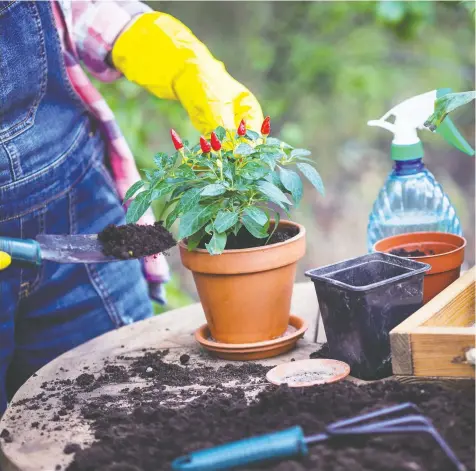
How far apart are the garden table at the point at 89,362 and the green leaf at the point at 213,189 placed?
0.33 meters

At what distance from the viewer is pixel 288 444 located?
98 cm

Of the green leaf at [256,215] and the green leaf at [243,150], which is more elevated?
the green leaf at [243,150]

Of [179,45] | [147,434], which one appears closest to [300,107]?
[179,45]

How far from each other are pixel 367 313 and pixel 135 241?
47 centimetres

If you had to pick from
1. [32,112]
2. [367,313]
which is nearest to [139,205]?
[32,112]

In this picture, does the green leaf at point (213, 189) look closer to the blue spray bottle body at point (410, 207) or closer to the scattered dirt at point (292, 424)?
the scattered dirt at point (292, 424)

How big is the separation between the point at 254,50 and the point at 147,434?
3321 mm

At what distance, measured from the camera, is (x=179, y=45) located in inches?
67.2

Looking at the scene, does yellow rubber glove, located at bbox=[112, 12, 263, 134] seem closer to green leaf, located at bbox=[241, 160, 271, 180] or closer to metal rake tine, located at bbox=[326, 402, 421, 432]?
green leaf, located at bbox=[241, 160, 271, 180]

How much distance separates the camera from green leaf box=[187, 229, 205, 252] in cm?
147

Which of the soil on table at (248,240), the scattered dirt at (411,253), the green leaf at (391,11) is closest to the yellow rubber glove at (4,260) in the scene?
the soil on table at (248,240)

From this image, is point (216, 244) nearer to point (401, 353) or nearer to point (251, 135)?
point (251, 135)

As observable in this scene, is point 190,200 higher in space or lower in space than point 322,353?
higher

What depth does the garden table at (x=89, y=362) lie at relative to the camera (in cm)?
117
